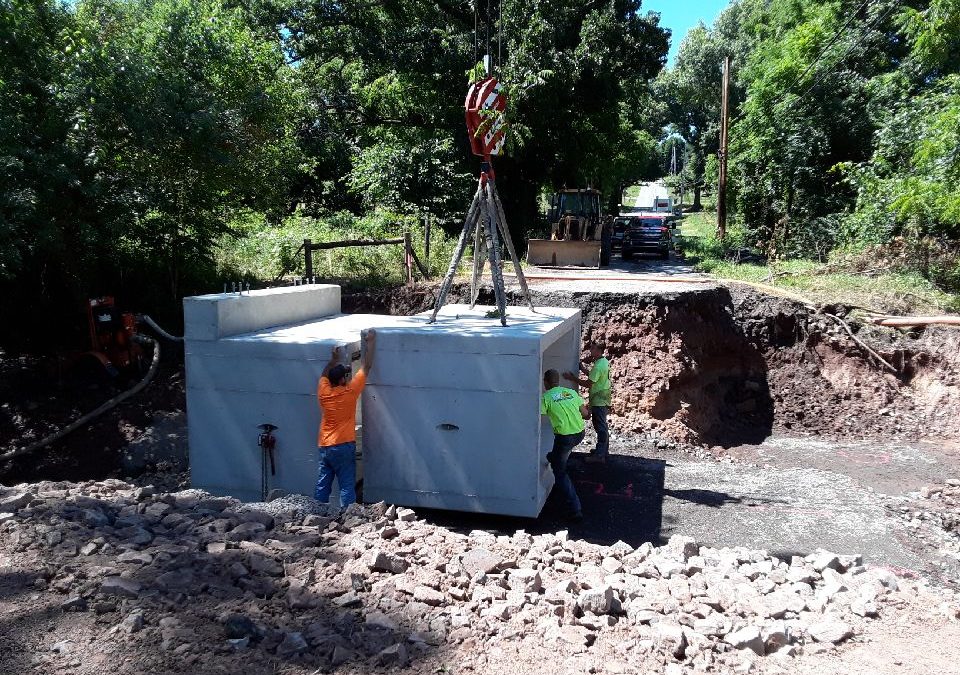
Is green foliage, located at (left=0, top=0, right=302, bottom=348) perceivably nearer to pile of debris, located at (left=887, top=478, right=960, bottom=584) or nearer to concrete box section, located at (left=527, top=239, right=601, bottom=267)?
concrete box section, located at (left=527, top=239, right=601, bottom=267)

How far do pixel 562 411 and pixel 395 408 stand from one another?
1800mm

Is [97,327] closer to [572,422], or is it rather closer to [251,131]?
[251,131]

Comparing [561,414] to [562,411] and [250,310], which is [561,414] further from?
[250,310]

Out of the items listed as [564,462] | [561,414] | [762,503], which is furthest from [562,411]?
[762,503]

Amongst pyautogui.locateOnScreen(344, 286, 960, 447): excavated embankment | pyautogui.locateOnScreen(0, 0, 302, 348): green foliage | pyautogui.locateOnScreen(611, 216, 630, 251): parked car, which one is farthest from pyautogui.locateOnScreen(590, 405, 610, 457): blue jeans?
pyautogui.locateOnScreen(611, 216, 630, 251): parked car

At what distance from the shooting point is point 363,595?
190 inches

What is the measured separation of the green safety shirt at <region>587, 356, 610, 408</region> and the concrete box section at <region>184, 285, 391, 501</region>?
344cm

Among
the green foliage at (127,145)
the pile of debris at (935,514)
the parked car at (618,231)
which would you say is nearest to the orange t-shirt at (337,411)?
the green foliage at (127,145)

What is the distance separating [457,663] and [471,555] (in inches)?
55.0

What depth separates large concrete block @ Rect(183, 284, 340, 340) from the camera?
28.3 ft

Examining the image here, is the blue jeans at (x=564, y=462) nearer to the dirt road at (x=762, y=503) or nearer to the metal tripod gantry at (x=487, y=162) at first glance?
the dirt road at (x=762, y=503)

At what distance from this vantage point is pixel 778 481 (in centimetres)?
1062

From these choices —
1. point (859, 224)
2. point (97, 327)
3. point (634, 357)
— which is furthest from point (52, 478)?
point (859, 224)

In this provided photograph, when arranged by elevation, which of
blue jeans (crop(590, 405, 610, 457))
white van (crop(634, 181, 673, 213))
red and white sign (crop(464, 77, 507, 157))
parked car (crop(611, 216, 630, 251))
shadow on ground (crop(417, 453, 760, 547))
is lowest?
shadow on ground (crop(417, 453, 760, 547))
